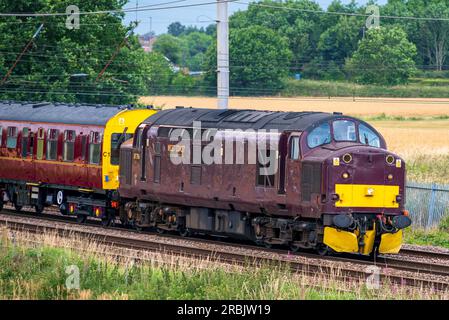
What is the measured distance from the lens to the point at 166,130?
91.5 feet

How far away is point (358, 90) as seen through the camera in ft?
252

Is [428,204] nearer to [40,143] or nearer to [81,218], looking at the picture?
[81,218]

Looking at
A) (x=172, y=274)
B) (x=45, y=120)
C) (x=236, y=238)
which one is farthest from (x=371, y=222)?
(x=45, y=120)

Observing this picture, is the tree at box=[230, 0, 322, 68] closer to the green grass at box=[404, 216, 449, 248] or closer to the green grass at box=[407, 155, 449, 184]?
the green grass at box=[407, 155, 449, 184]

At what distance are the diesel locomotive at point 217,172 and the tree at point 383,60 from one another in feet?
141

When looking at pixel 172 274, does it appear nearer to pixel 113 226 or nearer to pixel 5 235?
pixel 5 235

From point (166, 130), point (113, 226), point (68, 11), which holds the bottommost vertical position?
point (113, 226)

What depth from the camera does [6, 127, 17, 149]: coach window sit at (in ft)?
113

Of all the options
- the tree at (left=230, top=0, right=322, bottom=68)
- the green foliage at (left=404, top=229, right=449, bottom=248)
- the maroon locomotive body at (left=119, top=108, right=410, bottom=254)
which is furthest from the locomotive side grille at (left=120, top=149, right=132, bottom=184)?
the tree at (left=230, top=0, right=322, bottom=68)

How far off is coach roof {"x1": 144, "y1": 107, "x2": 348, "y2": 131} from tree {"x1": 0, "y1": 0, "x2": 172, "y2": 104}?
2776cm

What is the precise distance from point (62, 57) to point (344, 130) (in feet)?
120

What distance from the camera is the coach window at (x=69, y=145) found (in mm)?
31922
